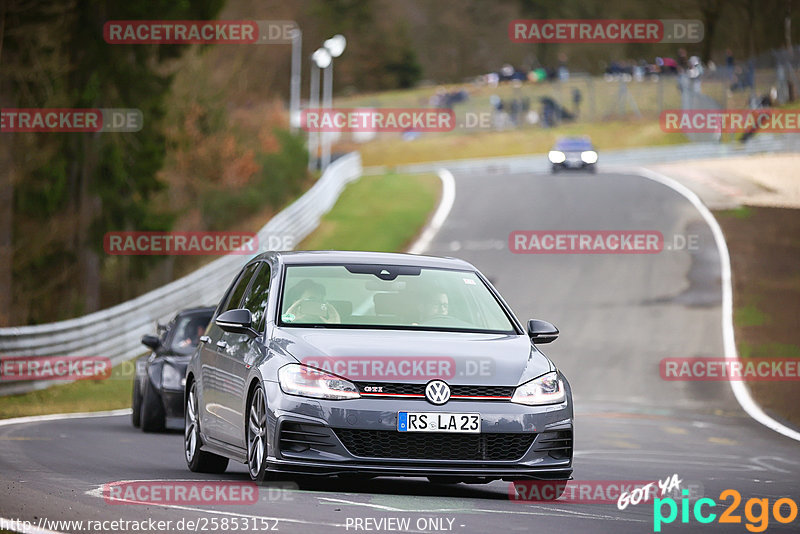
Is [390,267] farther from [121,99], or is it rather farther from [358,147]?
[358,147]

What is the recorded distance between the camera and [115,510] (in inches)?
335

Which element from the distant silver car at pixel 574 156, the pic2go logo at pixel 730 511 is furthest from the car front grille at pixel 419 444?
the distant silver car at pixel 574 156

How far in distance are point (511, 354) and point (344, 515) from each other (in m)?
1.74

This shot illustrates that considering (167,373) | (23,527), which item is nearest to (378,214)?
(167,373)

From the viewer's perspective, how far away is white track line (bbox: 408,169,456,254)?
130 feet

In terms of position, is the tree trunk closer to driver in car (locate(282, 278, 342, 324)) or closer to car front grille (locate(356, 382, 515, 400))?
driver in car (locate(282, 278, 342, 324))

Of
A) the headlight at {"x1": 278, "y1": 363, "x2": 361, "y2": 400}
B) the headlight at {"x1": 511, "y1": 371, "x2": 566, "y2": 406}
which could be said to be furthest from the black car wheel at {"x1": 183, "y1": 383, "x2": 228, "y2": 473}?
the headlight at {"x1": 511, "y1": 371, "x2": 566, "y2": 406}

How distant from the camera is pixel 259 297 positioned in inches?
416

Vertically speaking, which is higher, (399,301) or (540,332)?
(399,301)

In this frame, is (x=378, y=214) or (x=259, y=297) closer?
(x=259, y=297)

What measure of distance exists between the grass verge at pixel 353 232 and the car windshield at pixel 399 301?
1078cm

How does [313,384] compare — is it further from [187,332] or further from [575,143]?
[575,143]

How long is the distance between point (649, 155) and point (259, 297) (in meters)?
58.0

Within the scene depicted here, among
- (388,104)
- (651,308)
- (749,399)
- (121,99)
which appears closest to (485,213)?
(121,99)
